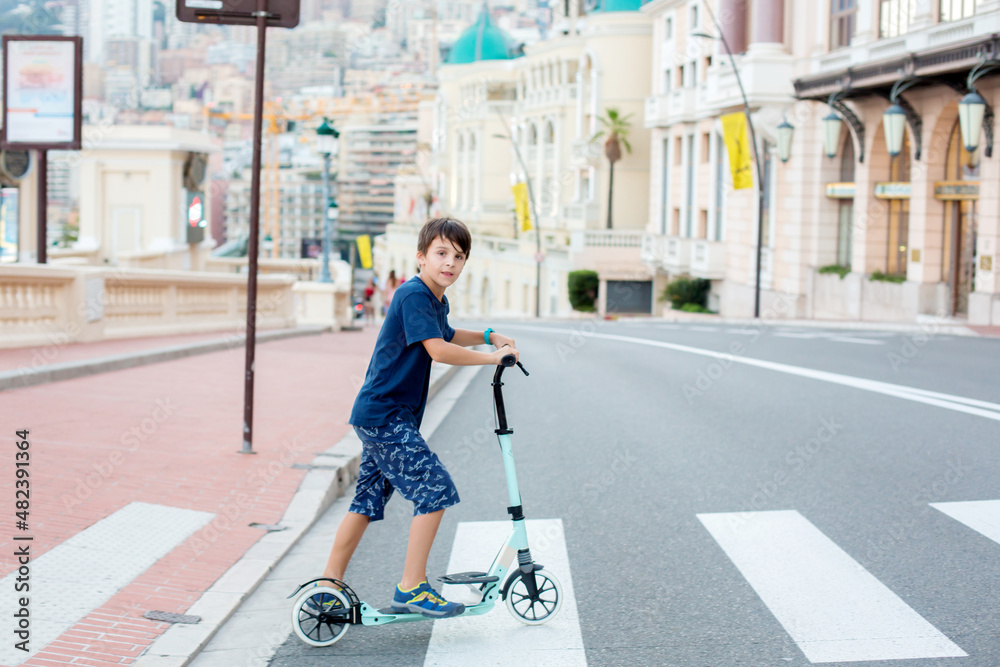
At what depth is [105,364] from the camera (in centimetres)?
1253

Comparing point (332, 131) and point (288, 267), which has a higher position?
point (332, 131)

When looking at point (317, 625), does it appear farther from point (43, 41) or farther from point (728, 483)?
point (43, 41)

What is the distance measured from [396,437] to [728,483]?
12.6 feet

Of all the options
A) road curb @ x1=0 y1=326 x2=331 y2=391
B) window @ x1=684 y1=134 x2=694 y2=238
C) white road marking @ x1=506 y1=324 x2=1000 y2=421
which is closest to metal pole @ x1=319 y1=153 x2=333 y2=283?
road curb @ x1=0 y1=326 x2=331 y2=391

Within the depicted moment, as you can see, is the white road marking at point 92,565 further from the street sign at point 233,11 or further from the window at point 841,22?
the window at point 841,22

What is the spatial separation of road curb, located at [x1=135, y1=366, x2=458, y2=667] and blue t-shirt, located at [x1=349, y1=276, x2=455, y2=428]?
119cm

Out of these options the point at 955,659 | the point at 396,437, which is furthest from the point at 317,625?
the point at 955,659

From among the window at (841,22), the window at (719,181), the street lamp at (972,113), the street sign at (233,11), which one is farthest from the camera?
the window at (719,181)

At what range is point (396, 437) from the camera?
4.79 m

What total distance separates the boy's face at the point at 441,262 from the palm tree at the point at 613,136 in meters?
55.6

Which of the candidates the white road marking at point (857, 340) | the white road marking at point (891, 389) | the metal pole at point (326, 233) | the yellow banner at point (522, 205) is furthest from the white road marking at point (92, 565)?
the yellow banner at point (522, 205)

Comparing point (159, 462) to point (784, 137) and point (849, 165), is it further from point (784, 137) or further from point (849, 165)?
point (849, 165)

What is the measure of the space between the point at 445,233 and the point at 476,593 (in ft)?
5.20

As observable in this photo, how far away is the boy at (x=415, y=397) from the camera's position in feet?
15.6
